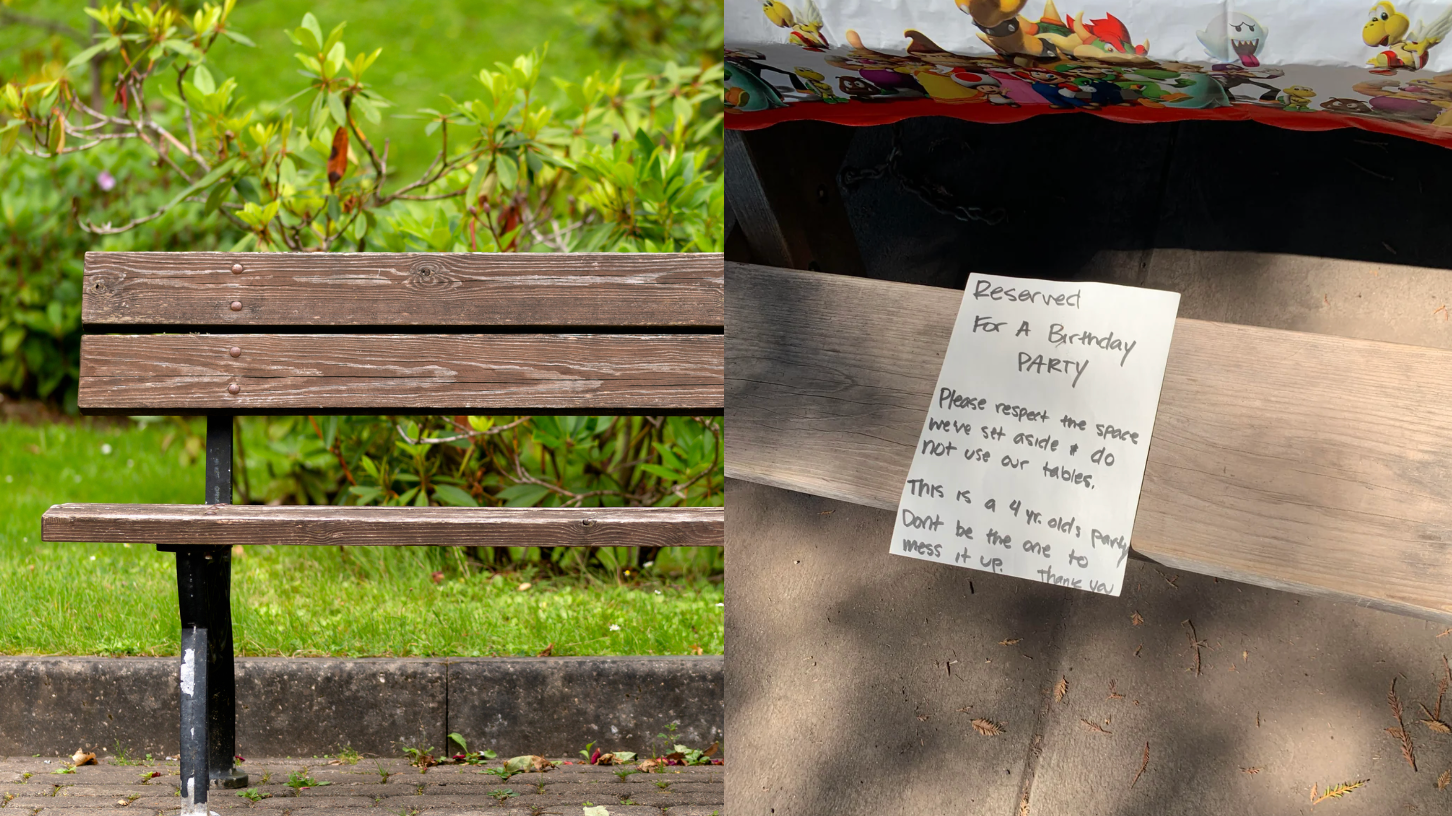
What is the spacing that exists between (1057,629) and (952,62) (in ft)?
2.88

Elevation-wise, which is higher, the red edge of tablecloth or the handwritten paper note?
the red edge of tablecloth

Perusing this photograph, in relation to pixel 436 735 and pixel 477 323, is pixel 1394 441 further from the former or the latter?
pixel 436 735

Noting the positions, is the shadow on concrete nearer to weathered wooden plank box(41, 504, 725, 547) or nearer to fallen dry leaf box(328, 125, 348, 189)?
weathered wooden plank box(41, 504, 725, 547)

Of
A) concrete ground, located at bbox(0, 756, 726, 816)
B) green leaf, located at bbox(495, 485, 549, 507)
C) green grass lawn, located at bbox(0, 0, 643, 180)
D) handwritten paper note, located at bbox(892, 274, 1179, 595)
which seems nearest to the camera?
handwritten paper note, located at bbox(892, 274, 1179, 595)

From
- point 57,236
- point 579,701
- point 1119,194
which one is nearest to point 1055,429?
point 1119,194

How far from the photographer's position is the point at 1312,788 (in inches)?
63.5

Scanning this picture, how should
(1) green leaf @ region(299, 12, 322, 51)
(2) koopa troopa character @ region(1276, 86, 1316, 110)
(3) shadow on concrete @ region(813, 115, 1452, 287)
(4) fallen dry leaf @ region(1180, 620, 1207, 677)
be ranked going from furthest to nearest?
1. (1) green leaf @ region(299, 12, 322, 51)
2. (4) fallen dry leaf @ region(1180, 620, 1207, 677)
3. (3) shadow on concrete @ region(813, 115, 1452, 287)
4. (2) koopa troopa character @ region(1276, 86, 1316, 110)

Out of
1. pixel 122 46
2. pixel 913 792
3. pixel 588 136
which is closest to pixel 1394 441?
pixel 913 792

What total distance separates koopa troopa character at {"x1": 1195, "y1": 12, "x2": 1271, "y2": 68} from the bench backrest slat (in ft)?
4.02

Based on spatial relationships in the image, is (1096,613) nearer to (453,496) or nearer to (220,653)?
(220,653)

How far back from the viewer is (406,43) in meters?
10.5

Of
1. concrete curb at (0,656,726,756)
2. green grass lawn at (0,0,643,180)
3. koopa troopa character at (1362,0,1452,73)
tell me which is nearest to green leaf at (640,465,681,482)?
concrete curb at (0,656,726,756)

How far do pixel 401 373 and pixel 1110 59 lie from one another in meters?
1.52

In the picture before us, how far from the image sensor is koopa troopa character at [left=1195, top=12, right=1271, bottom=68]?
3.70ft
